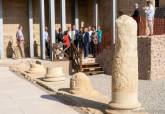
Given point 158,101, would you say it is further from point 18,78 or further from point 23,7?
point 23,7

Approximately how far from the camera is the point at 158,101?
1201 cm

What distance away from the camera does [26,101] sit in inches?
433

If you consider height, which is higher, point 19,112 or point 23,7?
point 23,7

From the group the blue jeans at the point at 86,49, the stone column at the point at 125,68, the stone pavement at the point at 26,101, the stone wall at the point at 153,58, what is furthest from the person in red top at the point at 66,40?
the stone column at the point at 125,68

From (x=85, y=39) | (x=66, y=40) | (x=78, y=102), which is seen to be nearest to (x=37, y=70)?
(x=66, y=40)

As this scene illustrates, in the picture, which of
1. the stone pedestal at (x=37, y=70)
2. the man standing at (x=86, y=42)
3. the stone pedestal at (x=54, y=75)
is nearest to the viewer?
the stone pedestal at (x=54, y=75)

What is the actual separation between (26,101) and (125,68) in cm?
305

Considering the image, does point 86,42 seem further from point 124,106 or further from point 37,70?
point 124,106

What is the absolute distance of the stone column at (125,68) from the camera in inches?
361

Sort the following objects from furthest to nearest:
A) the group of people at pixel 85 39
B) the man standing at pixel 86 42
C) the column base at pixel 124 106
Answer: the man standing at pixel 86 42
the group of people at pixel 85 39
the column base at pixel 124 106

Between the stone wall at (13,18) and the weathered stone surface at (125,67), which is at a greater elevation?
the stone wall at (13,18)

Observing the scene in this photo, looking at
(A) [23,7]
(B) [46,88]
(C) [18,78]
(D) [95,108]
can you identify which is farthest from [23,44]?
(D) [95,108]

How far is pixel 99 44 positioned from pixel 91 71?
1614mm

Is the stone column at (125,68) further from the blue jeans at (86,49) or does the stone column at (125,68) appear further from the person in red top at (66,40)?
the blue jeans at (86,49)
